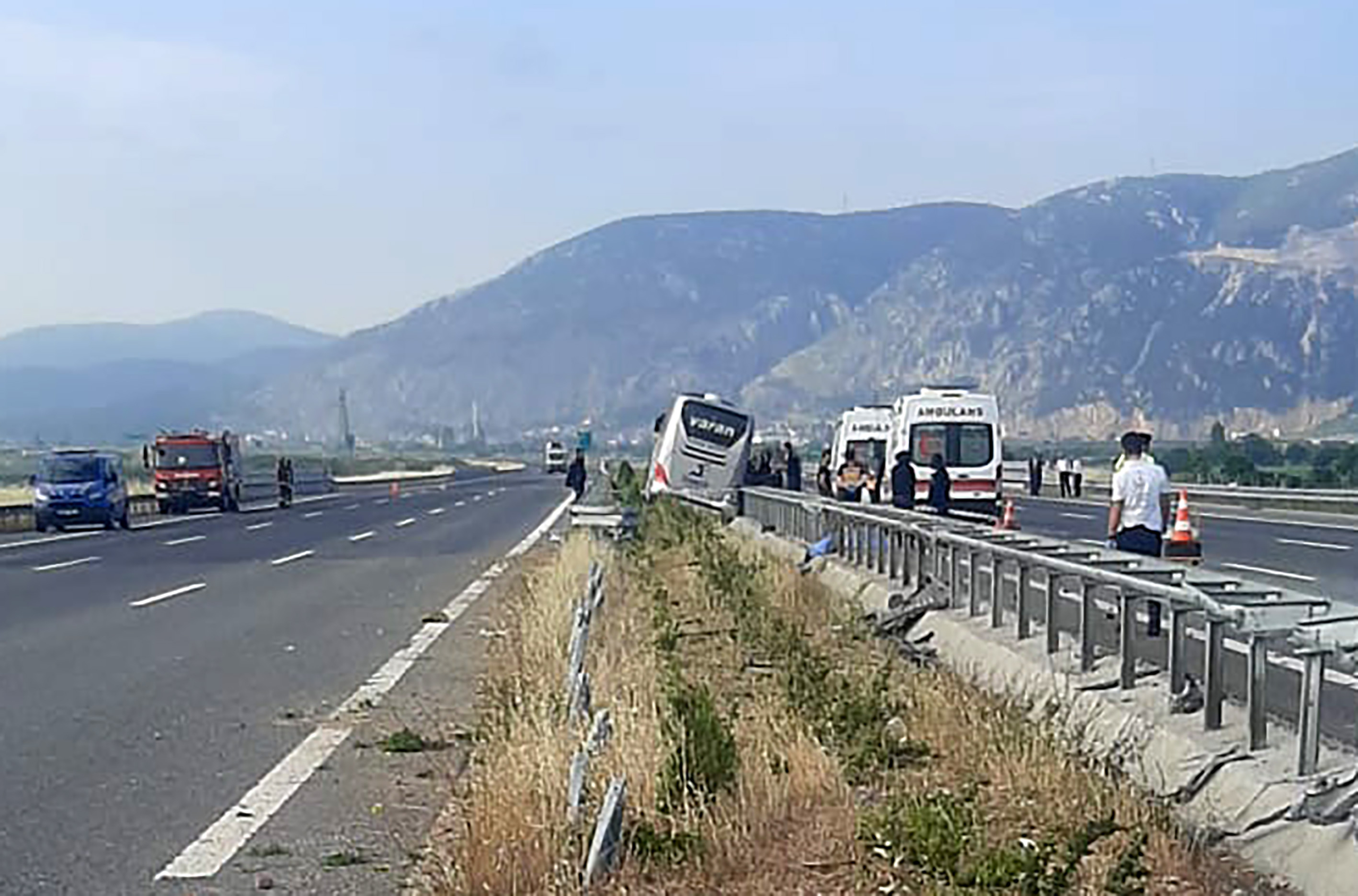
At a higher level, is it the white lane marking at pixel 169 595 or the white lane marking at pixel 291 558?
the white lane marking at pixel 169 595

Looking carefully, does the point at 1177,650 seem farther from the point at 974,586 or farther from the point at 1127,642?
the point at 974,586

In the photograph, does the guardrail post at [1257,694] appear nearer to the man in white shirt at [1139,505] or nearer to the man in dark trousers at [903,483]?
the man in white shirt at [1139,505]

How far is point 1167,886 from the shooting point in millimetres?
6410

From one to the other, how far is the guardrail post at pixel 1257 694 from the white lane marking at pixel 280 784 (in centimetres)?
450

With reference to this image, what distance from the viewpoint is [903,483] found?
28.4 m

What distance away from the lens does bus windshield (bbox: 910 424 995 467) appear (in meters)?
34.3

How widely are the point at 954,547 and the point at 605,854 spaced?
23.2 ft

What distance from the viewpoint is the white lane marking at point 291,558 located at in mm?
28214

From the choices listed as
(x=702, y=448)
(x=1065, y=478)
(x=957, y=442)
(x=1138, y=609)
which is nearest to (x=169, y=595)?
(x=1138, y=609)

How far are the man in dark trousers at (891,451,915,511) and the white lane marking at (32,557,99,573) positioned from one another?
13198 mm

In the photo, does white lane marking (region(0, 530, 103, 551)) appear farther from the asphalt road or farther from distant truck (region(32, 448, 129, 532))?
distant truck (region(32, 448, 129, 532))

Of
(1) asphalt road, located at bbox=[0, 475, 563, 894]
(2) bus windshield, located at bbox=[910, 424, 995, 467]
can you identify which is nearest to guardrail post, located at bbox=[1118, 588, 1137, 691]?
(1) asphalt road, located at bbox=[0, 475, 563, 894]

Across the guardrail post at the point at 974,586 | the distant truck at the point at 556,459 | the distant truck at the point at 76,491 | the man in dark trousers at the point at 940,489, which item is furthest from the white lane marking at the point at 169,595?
the distant truck at the point at 556,459

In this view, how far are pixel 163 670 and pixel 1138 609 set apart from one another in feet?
27.4
